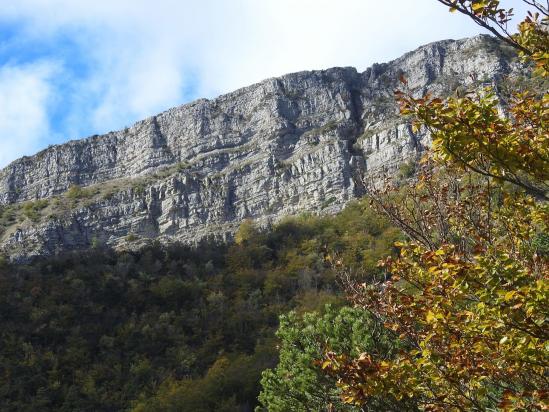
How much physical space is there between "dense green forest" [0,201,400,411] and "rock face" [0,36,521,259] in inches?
417

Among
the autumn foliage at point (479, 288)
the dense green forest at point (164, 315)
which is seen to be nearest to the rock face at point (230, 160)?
the dense green forest at point (164, 315)

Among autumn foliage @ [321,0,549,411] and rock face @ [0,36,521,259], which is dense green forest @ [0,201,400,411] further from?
autumn foliage @ [321,0,549,411]

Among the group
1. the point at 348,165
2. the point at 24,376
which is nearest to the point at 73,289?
the point at 24,376

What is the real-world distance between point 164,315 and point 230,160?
1502 inches

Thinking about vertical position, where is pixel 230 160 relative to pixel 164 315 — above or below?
above

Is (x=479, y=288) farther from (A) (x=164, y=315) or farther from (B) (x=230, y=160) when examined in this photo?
(B) (x=230, y=160)

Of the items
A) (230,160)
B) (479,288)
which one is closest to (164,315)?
(479,288)

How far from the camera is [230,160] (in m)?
72.3

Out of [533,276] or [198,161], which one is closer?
[533,276]

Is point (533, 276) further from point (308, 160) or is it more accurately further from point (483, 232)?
point (308, 160)

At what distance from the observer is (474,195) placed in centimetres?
497

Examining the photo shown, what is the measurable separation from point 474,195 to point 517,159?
132cm

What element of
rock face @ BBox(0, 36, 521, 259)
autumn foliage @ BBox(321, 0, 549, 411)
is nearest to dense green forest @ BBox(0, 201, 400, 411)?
rock face @ BBox(0, 36, 521, 259)

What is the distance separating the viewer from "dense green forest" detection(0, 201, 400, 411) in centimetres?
2645
